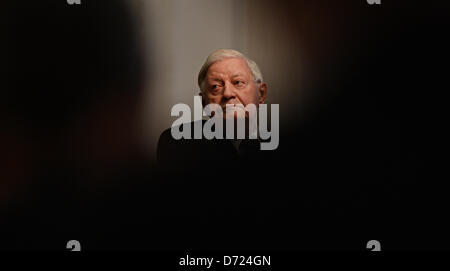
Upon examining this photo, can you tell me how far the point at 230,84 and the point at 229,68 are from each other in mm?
56

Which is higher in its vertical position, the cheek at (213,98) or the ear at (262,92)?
the ear at (262,92)

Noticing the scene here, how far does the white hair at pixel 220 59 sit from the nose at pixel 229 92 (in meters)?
0.10

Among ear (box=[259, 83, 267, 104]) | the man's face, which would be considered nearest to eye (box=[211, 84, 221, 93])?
the man's face

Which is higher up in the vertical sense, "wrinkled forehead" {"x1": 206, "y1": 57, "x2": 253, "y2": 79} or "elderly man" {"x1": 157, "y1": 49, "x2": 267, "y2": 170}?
"wrinkled forehead" {"x1": 206, "y1": 57, "x2": 253, "y2": 79}

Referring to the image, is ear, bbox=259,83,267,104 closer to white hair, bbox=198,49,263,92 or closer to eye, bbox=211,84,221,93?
white hair, bbox=198,49,263,92

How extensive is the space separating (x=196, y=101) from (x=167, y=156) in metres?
0.23

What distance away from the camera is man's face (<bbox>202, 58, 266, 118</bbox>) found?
1.83 meters

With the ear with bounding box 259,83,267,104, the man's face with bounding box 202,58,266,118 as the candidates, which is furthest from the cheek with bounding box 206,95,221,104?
the ear with bounding box 259,83,267,104

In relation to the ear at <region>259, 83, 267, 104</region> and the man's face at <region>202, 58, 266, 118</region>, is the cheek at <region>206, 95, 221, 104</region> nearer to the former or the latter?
the man's face at <region>202, 58, 266, 118</region>

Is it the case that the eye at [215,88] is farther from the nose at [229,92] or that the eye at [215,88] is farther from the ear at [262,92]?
the ear at [262,92]

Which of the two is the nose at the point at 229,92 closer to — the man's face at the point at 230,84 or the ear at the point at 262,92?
the man's face at the point at 230,84

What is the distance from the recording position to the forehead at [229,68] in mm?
1842

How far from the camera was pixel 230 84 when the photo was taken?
1844mm

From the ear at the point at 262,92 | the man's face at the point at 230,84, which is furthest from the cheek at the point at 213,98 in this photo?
the ear at the point at 262,92
